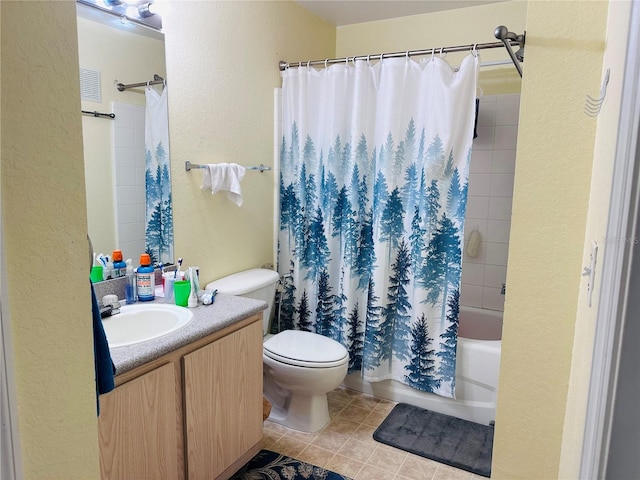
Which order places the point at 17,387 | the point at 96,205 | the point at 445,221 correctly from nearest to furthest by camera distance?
the point at 17,387
the point at 96,205
the point at 445,221

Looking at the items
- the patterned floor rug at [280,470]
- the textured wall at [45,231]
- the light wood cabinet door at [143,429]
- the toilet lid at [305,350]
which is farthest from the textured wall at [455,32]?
the textured wall at [45,231]

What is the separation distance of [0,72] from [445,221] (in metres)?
2.14

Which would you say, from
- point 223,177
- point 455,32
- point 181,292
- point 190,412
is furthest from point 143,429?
point 455,32

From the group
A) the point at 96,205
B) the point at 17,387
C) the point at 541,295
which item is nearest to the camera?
the point at 17,387

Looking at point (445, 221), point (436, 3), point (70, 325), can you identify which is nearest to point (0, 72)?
point (70, 325)

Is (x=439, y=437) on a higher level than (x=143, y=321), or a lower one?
lower

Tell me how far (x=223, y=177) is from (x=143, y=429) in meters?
1.27

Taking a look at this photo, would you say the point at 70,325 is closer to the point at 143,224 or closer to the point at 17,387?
the point at 17,387

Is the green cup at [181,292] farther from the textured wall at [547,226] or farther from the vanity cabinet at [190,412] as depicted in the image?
the textured wall at [547,226]

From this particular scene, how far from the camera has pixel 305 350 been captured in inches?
95.3

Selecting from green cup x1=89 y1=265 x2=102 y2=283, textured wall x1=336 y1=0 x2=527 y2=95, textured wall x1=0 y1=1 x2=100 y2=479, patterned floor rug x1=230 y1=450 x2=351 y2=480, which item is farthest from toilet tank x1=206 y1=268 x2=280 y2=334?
textured wall x1=336 y1=0 x2=527 y2=95

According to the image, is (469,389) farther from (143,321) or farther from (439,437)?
(143,321)

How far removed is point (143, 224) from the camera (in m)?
2.16

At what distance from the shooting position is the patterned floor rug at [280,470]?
209cm
